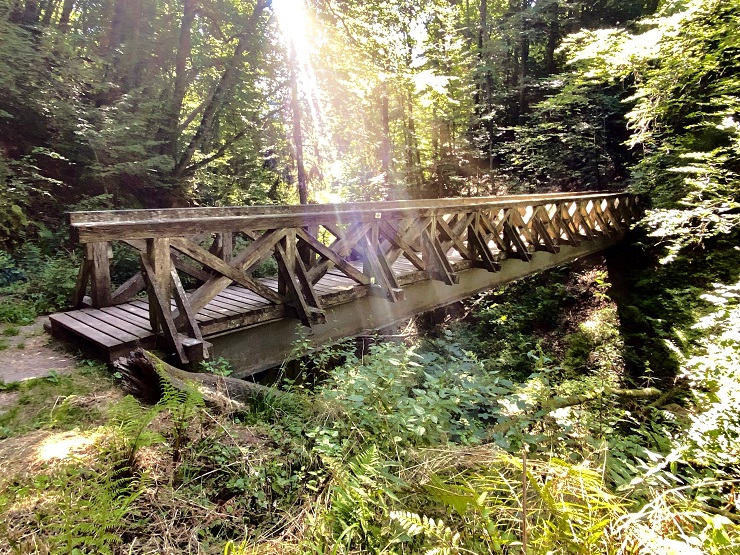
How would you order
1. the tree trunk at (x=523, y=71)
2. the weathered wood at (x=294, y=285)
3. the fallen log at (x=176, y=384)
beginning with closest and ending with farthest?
the fallen log at (x=176, y=384) < the weathered wood at (x=294, y=285) < the tree trunk at (x=523, y=71)

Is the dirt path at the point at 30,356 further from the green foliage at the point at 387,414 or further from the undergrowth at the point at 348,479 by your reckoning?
the green foliage at the point at 387,414

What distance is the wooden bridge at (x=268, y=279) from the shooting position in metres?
3.18

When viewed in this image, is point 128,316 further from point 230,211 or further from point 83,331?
point 230,211

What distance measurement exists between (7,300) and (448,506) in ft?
20.8

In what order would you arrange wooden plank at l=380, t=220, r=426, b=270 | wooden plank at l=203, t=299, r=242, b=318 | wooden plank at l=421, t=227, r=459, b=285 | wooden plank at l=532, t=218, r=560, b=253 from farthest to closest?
wooden plank at l=532, t=218, r=560, b=253 → wooden plank at l=421, t=227, r=459, b=285 → wooden plank at l=380, t=220, r=426, b=270 → wooden plank at l=203, t=299, r=242, b=318

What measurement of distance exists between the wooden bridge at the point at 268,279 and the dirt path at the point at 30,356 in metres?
0.20

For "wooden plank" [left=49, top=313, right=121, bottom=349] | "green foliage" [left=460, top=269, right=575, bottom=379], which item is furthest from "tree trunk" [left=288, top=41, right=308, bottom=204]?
"wooden plank" [left=49, top=313, right=121, bottom=349]

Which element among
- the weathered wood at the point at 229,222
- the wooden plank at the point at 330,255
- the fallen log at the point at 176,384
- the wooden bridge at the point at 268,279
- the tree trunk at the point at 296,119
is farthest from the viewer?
the tree trunk at the point at 296,119

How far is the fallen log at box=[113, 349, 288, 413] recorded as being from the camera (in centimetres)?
254

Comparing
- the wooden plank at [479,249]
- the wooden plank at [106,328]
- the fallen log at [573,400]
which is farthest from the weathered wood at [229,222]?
the fallen log at [573,400]

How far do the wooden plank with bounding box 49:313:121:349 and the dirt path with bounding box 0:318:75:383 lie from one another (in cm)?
22

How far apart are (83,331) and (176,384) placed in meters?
1.82

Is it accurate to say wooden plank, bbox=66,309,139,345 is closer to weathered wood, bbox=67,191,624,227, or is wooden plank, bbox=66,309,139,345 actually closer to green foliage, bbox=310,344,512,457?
weathered wood, bbox=67,191,624,227

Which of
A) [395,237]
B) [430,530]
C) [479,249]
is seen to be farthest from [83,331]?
[479,249]
